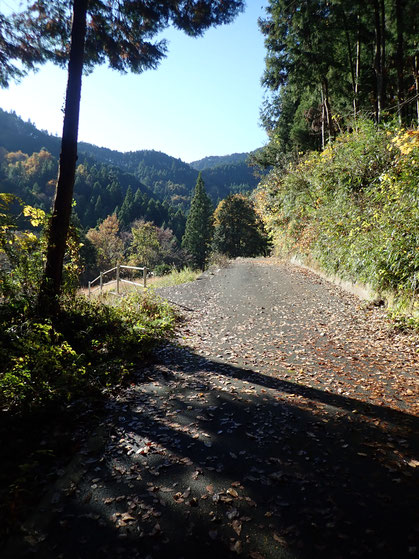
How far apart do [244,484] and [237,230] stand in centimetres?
3419

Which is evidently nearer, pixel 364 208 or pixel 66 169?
pixel 66 169

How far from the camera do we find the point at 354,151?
9859mm

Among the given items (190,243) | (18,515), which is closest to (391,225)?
(18,515)

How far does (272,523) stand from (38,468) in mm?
1990

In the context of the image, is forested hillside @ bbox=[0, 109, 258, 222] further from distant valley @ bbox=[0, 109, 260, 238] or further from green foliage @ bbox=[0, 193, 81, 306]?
green foliage @ bbox=[0, 193, 81, 306]

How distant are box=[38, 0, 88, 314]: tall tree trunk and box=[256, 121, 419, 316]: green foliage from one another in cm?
627

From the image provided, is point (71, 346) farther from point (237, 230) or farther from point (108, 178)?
point (108, 178)

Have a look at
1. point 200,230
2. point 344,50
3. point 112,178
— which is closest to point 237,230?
point 200,230

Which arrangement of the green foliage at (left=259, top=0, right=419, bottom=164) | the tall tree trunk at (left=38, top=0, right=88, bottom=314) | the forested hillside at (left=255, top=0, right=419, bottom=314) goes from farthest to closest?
the green foliage at (left=259, top=0, right=419, bottom=164) < the forested hillside at (left=255, top=0, right=419, bottom=314) < the tall tree trunk at (left=38, top=0, right=88, bottom=314)

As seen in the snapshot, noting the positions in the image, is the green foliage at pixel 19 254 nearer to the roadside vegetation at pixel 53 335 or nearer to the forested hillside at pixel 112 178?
the roadside vegetation at pixel 53 335

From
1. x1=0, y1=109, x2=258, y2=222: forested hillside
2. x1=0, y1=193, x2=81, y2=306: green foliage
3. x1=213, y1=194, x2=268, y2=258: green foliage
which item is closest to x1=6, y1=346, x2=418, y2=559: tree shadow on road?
x1=0, y1=193, x2=81, y2=306: green foliage

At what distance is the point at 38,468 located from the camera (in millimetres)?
2744

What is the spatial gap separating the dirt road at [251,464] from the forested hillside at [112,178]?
2271 cm

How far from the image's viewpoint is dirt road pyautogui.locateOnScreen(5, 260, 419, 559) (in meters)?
2.11
